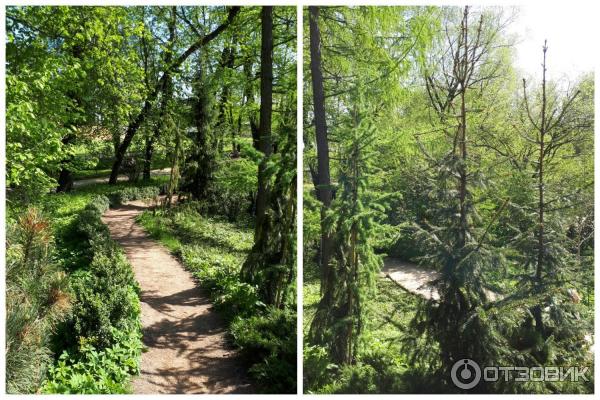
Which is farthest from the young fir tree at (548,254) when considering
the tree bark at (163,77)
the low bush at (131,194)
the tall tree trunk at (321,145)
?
the low bush at (131,194)

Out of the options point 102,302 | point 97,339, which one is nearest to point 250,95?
point 102,302

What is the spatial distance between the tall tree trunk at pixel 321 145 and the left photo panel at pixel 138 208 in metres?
0.46

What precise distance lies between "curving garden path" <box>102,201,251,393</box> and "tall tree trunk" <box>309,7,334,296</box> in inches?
38.9

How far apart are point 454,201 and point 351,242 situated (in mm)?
631

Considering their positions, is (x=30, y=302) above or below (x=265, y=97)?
below

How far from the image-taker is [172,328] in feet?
11.8

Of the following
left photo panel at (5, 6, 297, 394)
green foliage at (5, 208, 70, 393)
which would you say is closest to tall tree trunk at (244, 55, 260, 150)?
left photo panel at (5, 6, 297, 394)

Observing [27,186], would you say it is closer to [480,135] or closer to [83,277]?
[83,277]

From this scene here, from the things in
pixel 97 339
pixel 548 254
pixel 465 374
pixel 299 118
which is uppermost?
pixel 299 118

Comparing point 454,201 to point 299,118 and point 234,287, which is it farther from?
point 234,287

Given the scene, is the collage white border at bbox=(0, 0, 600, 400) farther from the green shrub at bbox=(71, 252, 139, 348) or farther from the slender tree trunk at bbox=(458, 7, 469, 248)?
the slender tree trunk at bbox=(458, 7, 469, 248)

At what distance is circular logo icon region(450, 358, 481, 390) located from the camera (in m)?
2.66

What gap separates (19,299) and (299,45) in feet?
7.65

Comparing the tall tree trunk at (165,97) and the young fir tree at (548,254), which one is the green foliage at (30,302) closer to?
the tall tree trunk at (165,97)
